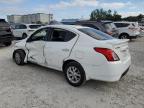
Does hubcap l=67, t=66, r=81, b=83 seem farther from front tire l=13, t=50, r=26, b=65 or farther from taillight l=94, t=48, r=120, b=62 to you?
front tire l=13, t=50, r=26, b=65

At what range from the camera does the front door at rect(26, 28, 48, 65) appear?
5.71m

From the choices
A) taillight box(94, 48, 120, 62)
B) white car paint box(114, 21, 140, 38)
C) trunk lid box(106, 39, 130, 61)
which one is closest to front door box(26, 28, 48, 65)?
taillight box(94, 48, 120, 62)

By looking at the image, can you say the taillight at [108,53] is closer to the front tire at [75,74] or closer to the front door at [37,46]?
the front tire at [75,74]

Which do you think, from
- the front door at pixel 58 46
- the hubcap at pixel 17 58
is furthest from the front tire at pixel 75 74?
the hubcap at pixel 17 58

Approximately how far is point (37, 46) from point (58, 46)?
999 mm

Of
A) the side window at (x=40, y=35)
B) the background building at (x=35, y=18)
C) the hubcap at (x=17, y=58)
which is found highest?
the background building at (x=35, y=18)

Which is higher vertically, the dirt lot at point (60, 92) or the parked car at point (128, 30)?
the parked car at point (128, 30)

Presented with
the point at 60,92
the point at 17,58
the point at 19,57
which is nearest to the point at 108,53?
the point at 60,92

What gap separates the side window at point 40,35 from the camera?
577 centimetres

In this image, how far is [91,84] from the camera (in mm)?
5031

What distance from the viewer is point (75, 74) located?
4.78 m

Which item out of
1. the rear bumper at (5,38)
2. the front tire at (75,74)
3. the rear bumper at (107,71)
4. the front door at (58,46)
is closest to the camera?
the rear bumper at (107,71)

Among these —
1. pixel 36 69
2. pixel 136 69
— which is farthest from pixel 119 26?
pixel 36 69

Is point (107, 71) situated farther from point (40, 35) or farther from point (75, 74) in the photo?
point (40, 35)
